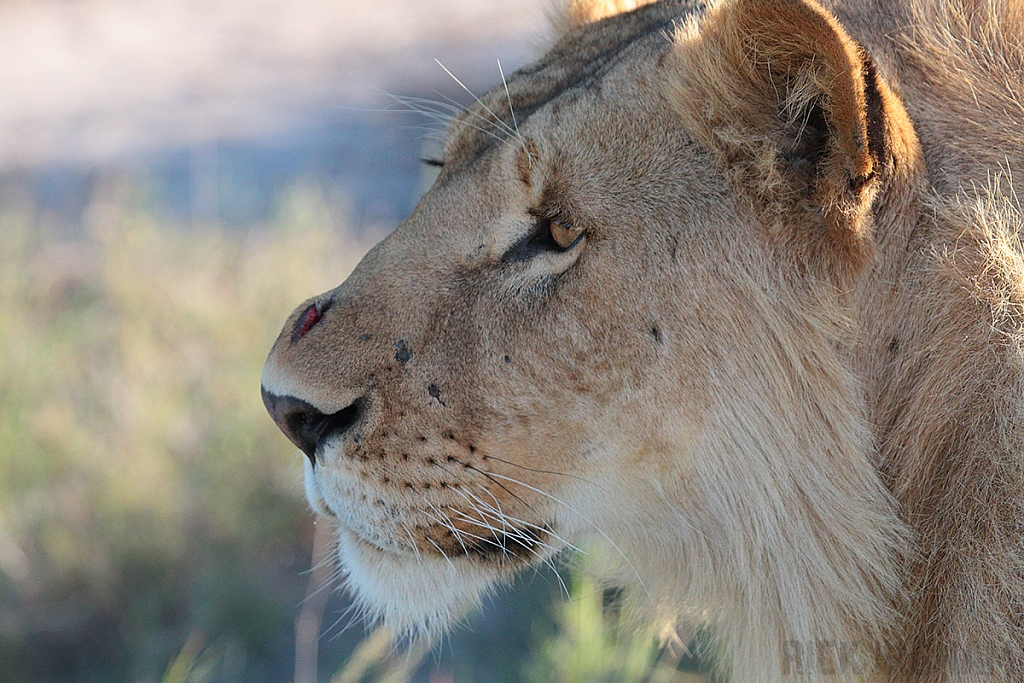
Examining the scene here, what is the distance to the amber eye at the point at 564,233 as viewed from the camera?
64.7 inches

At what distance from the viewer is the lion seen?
56.8 inches

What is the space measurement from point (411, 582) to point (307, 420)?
362mm

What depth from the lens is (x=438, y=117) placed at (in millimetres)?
2102

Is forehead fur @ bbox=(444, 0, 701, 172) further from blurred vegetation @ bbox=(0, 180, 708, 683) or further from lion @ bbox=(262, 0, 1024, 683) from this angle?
blurred vegetation @ bbox=(0, 180, 708, 683)

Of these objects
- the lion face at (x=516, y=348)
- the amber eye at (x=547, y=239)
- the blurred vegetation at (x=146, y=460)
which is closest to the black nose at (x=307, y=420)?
the lion face at (x=516, y=348)

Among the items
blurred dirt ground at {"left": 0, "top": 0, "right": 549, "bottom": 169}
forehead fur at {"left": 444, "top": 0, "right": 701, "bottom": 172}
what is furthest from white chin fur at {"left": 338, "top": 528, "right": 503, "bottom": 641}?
blurred dirt ground at {"left": 0, "top": 0, "right": 549, "bottom": 169}

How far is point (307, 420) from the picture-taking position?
5.69ft

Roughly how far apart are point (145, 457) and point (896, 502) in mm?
2860

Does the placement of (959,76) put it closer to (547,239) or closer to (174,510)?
(547,239)

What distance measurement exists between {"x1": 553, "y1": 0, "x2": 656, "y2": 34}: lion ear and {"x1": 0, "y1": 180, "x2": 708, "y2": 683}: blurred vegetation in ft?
4.28

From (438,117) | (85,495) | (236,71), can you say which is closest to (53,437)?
(85,495)

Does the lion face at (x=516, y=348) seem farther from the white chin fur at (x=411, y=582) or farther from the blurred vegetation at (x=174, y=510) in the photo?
the blurred vegetation at (x=174, y=510)

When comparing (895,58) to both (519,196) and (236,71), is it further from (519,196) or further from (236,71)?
(236,71)

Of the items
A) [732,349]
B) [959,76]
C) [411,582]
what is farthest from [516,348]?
[959,76]
